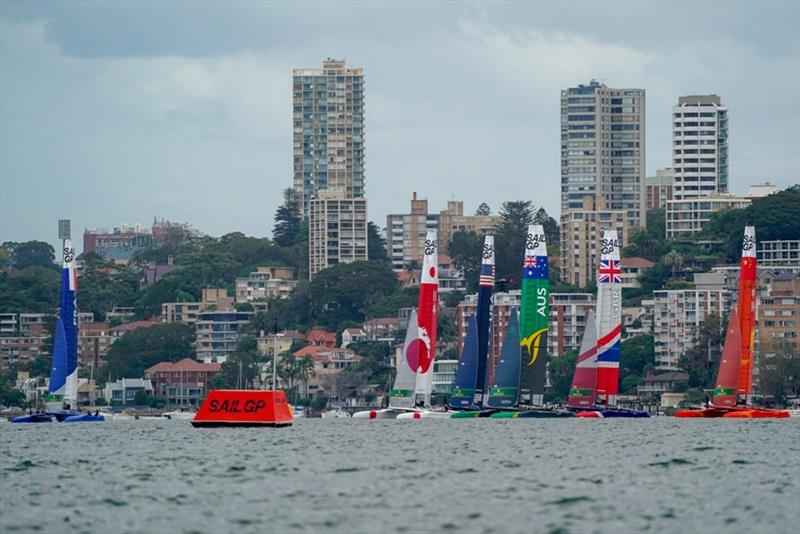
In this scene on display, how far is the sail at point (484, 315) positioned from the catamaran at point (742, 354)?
47.5 feet

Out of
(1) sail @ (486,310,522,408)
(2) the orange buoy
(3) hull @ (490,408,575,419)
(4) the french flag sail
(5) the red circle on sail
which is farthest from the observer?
(1) sail @ (486,310,522,408)

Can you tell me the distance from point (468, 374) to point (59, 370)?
24.7 m

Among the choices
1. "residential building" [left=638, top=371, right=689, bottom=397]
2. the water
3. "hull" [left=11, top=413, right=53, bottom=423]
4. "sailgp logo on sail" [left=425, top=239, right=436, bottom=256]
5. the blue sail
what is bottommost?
"residential building" [left=638, top=371, right=689, bottom=397]

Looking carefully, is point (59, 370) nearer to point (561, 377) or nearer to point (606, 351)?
point (606, 351)

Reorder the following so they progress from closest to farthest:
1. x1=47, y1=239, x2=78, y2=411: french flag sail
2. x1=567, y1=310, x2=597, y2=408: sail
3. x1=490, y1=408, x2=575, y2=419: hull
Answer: x1=47, y1=239, x2=78, y2=411: french flag sail, x1=490, y1=408, x2=575, y2=419: hull, x1=567, y1=310, x2=597, y2=408: sail

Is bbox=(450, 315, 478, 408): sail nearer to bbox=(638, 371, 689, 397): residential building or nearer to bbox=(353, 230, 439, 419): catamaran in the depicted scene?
bbox=(353, 230, 439, 419): catamaran

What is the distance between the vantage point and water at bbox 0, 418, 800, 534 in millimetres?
51094

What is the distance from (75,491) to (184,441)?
32.2 metres

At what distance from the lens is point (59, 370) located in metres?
124

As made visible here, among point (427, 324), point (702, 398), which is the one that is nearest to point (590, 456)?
point (427, 324)

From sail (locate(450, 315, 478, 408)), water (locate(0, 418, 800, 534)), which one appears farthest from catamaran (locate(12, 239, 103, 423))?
water (locate(0, 418, 800, 534))

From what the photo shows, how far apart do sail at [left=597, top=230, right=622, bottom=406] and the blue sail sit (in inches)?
1285

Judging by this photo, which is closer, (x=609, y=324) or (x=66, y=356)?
(x=66, y=356)

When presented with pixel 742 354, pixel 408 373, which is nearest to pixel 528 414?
pixel 408 373
